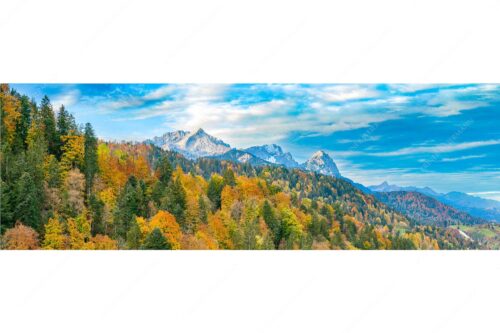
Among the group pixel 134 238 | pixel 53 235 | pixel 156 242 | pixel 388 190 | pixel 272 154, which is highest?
pixel 272 154

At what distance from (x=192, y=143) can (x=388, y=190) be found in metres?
5.42

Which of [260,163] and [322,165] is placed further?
[322,165]

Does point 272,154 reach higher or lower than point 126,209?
higher

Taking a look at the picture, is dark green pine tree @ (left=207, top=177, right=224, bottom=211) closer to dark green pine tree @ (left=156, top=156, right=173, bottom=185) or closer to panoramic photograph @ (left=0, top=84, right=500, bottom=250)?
panoramic photograph @ (left=0, top=84, right=500, bottom=250)

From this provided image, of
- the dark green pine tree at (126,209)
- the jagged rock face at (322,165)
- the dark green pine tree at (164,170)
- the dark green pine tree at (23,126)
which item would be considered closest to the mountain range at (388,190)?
the jagged rock face at (322,165)

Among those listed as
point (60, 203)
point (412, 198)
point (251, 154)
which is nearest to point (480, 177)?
point (412, 198)

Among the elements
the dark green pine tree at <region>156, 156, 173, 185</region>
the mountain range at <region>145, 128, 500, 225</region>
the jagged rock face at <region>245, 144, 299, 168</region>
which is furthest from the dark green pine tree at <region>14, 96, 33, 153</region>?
the jagged rock face at <region>245, 144, 299, 168</region>

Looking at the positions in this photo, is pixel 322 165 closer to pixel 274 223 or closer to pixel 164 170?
pixel 274 223

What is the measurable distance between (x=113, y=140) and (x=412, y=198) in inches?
321

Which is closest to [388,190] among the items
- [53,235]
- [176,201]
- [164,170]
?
[176,201]

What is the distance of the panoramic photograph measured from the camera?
44.3 feet

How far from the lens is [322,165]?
47.4 ft

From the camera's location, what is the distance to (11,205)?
12.9 meters

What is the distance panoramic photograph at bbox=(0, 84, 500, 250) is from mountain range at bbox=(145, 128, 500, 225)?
1.4 inches
